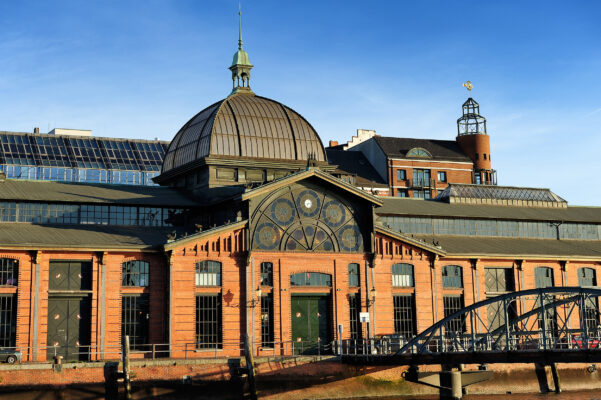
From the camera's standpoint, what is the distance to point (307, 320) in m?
61.6

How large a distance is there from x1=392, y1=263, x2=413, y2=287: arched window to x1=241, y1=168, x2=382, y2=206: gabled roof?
5034 mm

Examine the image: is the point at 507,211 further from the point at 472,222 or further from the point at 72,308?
the point at 72,308

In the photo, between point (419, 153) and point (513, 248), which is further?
point (419, 153)

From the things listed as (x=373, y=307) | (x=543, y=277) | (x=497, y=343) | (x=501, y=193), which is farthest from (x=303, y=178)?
(x=501, y=193)

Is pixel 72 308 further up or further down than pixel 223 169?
further down

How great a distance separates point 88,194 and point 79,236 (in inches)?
261

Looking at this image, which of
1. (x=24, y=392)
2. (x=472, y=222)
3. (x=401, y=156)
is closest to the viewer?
(x=24, y=392)

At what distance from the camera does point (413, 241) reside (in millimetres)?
64875

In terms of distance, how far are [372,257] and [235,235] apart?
997 centimetres


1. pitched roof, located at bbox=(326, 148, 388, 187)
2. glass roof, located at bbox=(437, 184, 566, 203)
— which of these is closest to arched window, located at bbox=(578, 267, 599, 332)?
glass roof, located at bbox=(437, 184, 566, 203)

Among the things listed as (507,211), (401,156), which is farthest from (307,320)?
(401,156)

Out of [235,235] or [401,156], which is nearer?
[235,235]

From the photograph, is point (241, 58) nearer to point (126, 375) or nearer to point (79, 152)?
point (126, 375)

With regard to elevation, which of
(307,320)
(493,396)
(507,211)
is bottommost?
(493,396)
